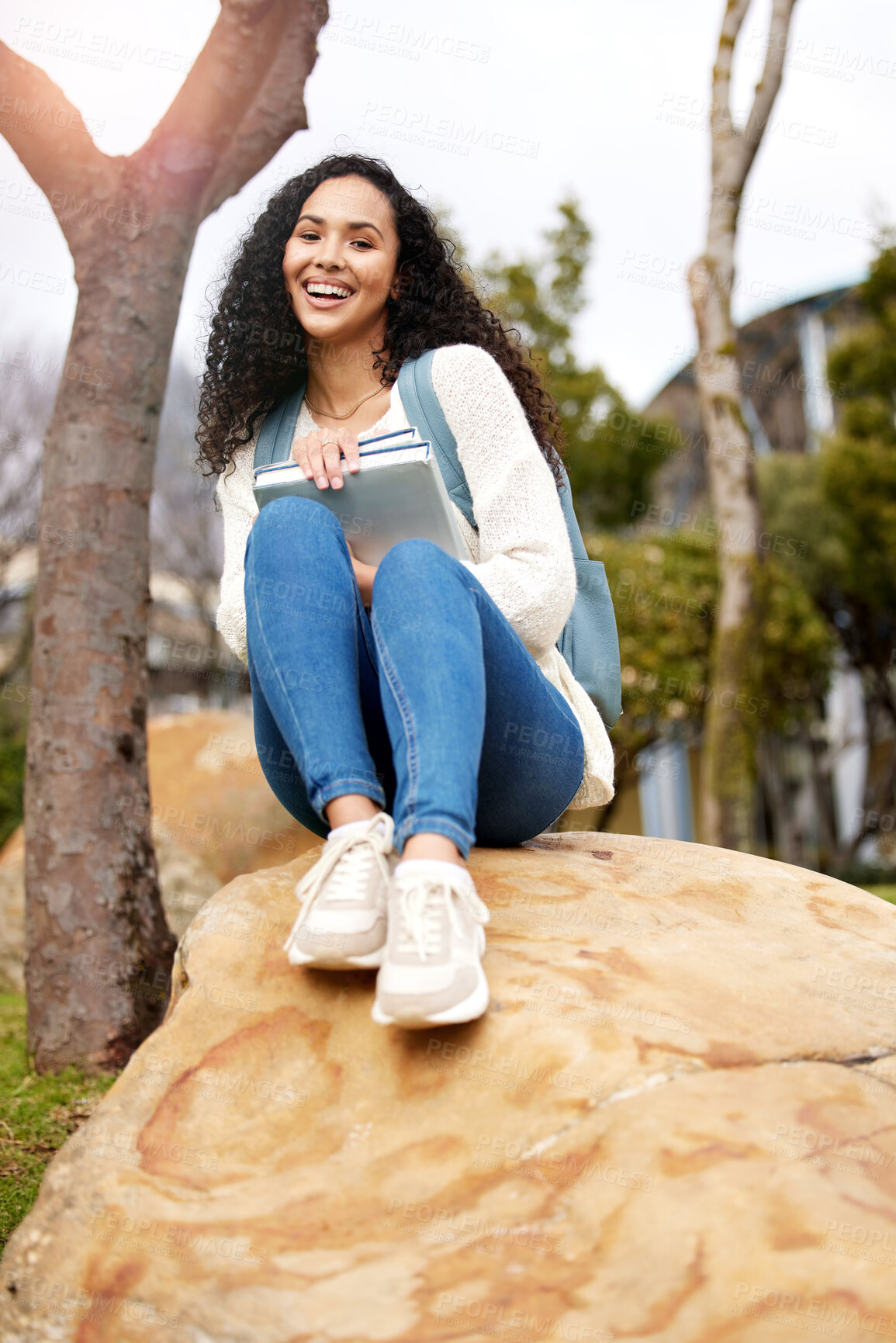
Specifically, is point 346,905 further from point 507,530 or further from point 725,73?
point 725,73

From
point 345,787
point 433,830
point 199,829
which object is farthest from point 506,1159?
point 199,829

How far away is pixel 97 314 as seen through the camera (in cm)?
362

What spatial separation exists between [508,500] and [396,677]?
58cm

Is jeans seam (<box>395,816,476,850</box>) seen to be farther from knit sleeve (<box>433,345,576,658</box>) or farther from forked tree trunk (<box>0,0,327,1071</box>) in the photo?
forked tree trunk (<box>0,0,327,1071</box>)

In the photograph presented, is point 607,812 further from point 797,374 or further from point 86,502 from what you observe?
point 86,502

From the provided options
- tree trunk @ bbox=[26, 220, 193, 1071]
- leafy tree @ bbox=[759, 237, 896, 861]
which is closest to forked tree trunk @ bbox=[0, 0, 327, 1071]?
tree trunk @ bbox=[26, 220, 193, 1071]

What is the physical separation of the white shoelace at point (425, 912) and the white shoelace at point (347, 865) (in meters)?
0.10

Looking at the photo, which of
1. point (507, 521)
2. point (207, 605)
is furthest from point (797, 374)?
point (507, 521)

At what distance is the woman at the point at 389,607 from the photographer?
5.78 ft

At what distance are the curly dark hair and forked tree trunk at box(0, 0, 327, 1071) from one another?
923mm

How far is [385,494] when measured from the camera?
86.4 inches

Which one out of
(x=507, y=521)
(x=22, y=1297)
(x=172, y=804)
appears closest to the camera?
(x=22, y=1297)

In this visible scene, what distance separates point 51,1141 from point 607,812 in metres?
9.64

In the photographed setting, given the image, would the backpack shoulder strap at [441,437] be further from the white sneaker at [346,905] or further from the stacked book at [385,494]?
the white sneaker at [346,905]
